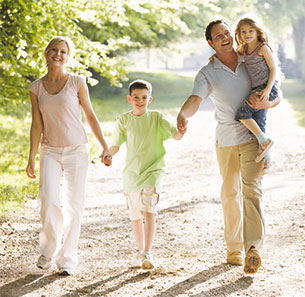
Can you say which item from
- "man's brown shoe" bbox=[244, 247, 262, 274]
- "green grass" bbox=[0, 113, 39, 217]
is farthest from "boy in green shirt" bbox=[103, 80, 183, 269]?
"green grass" bbox=[0, 113, 39, 217]

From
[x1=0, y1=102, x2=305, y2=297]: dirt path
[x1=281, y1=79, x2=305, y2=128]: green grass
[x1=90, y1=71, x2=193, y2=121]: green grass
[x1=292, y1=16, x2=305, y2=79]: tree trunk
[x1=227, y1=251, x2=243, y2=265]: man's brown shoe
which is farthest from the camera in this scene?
[x1=292, y1=16, x2=305, y2=79]: tree trunk

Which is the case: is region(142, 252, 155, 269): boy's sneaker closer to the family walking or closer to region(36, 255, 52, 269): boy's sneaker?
the family walking

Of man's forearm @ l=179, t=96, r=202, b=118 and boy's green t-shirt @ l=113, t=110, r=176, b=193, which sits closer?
man's forearm @ l=179, t=96, r=202, b=118

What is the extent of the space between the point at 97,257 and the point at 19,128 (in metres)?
12.1

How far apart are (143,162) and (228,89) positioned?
3.18ft

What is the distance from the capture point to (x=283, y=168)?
10914 millimetres

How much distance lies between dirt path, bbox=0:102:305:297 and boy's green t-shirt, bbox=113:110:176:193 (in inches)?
31.3

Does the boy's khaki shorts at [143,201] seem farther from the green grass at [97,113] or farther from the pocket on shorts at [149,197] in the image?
the green grass at [97,113]

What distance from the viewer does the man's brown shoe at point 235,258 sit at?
514cm

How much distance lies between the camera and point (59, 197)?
4.90 metres

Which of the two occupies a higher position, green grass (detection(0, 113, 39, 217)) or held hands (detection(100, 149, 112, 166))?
held hands (detection(100, 149, 112, 166))

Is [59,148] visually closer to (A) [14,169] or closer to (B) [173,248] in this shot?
(B) [173,248]

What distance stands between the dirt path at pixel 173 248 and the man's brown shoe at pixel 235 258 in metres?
0.08

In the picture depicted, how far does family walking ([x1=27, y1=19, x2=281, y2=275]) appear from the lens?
4.77 metres
